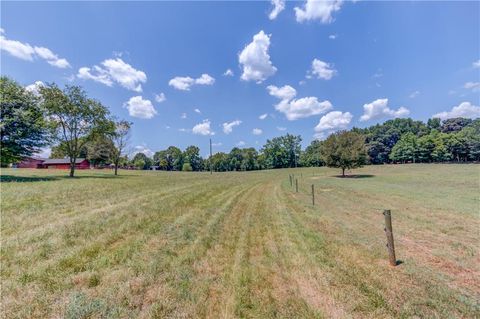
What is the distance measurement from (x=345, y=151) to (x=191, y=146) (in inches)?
3369

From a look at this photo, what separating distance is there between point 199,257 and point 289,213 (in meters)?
5.90

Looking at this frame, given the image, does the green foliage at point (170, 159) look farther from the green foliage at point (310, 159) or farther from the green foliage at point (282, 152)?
the green foliage at point (310, 159)

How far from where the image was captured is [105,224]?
6.89m

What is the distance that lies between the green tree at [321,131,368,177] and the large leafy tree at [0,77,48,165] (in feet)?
127

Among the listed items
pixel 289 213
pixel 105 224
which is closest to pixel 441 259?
pixel 289 213

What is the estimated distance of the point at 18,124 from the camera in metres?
19.8

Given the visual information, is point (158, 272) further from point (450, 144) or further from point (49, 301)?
point (450, 144)

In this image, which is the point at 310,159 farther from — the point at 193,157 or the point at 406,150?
the point at 193,157

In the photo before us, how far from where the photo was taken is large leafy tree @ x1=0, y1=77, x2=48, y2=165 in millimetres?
19328

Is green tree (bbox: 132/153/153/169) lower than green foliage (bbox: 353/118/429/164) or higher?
lower

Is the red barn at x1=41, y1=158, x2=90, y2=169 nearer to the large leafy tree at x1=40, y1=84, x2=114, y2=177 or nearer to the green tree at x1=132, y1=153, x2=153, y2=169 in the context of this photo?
the green tree at x1=132, y1=153, x2=153, y2=169

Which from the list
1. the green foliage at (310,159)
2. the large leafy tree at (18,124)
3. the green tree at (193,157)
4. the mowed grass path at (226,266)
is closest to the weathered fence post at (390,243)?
the mowed grass path at (226,266)

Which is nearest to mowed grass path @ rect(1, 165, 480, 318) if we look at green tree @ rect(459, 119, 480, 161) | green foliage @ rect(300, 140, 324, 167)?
green foliage @ rect(300, 140, 324, 167)

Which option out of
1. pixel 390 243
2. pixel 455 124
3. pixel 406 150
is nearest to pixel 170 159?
pixel 406 150
